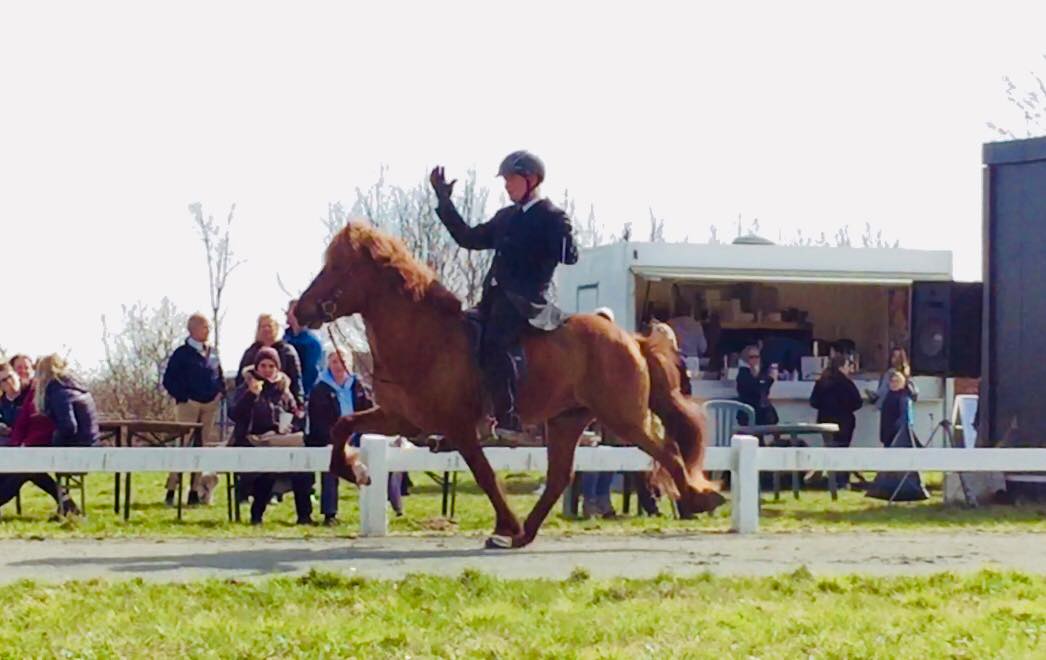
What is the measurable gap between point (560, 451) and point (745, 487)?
7.36ft

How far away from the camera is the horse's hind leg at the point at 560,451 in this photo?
1262 centimetres

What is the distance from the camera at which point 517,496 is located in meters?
19.1

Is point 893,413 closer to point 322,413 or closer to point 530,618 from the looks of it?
point 322,413

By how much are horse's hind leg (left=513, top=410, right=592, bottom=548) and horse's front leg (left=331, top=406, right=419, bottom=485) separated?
3.64ft

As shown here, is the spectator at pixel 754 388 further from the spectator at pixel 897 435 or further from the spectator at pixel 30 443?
the spectator at pixel 30 443

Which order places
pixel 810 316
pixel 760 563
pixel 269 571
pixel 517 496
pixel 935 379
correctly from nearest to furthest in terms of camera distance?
pixel 269 571
pixel 760 563
pixel 517 496
pixel 935 379
pixel 810 316

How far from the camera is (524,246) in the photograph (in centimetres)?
1180

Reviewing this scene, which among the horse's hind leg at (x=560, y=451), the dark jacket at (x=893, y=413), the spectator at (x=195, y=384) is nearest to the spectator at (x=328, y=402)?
the spectator at (x=195, y=384)

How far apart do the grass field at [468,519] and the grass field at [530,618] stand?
450cm

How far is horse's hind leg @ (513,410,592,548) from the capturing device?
497 inches

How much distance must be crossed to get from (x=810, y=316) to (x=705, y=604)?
15.9 m

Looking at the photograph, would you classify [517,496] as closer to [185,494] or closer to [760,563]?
[185,494]

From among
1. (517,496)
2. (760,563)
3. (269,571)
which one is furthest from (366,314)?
(517,496)

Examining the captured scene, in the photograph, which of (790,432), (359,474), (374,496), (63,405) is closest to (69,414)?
(63,405)
